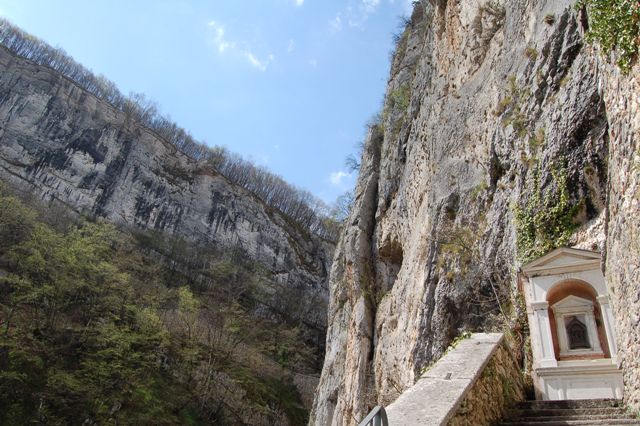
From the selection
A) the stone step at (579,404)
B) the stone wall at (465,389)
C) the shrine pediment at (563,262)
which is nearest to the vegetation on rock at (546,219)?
the shrine pediment at (563,262)

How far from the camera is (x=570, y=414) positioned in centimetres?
487

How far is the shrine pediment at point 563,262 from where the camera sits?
7578 mm

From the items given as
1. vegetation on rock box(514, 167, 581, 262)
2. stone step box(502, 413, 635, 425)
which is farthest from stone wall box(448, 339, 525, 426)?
vegetation on rock box(514, 167, 581, 262)

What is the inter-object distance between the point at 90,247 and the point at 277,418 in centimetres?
1289

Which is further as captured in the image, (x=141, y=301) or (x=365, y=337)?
(x=141, y=301)

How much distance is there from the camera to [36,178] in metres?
38.7

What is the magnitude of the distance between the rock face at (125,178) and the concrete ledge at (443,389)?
36826mm

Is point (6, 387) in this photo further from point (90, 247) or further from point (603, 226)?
point (603, 226)

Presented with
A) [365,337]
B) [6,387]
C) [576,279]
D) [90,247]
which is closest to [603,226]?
[576,279]

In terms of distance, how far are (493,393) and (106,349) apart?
671 inches

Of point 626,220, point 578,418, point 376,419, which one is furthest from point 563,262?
point 376,419

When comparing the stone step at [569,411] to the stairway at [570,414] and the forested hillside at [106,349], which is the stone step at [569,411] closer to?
the stairway at [570,414]

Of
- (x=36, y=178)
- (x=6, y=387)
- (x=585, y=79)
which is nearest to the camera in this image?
(x=585, y=79)

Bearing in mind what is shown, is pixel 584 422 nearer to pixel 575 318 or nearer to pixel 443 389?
pixel 443 389
